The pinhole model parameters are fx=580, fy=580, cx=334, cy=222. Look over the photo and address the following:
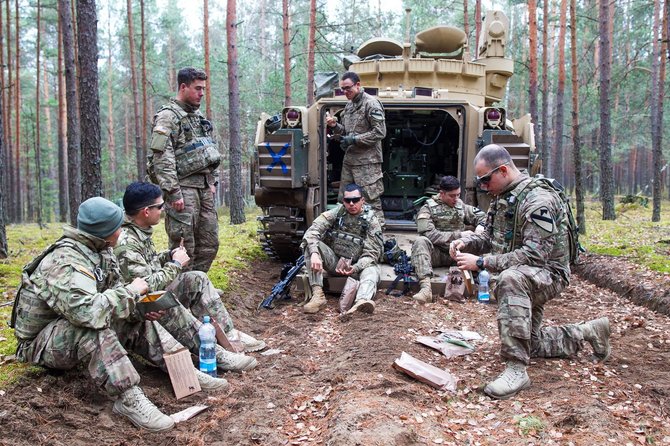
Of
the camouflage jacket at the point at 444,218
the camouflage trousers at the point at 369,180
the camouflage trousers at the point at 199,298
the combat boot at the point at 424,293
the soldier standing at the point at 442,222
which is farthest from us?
the camouflage trousers at the point at 369,180

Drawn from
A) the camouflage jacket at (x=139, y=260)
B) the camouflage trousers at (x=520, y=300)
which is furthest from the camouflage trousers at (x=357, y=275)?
the camouflage jacket at (x=139, y=260)

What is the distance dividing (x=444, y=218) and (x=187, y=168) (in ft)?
9.77

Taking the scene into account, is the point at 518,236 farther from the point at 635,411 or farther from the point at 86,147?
the point at 86,147

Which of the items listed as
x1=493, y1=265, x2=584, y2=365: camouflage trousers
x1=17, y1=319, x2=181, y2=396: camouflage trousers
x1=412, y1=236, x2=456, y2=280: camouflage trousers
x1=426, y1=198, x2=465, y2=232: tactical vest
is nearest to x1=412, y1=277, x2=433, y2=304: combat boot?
x1=412, y1=236, x2=456, y2=280: camouflage trousers

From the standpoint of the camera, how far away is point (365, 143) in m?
6.83

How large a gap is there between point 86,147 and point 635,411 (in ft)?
18.5

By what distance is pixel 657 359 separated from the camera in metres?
4.35

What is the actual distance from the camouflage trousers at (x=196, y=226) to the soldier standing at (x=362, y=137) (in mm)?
2131

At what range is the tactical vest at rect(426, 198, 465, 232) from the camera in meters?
6.64

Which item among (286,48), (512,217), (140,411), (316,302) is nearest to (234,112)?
(286,48)

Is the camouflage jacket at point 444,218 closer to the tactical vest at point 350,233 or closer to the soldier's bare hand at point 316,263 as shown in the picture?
the tactical vest at point 350,233

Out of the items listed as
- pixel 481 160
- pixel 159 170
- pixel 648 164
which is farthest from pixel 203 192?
pixel 648 164

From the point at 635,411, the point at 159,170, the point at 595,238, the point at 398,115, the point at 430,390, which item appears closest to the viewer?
the point at 635,411

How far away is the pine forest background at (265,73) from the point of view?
1501 centimetres
